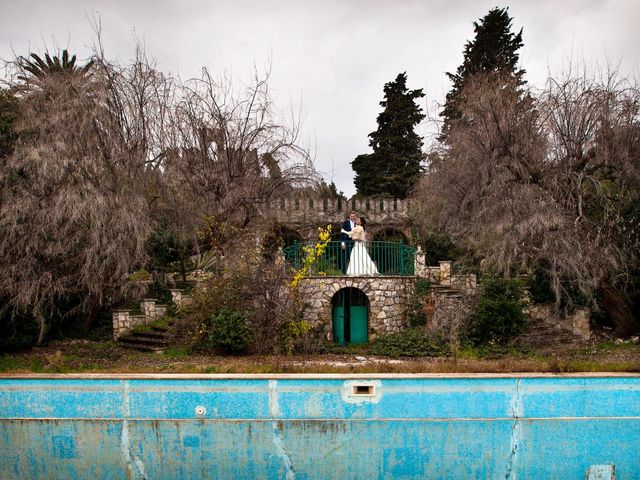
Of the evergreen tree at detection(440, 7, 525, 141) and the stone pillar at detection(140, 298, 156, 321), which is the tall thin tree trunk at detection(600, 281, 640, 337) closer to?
the stone pillar at detection(140, 298, 156, 321)

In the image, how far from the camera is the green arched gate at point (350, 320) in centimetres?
1488

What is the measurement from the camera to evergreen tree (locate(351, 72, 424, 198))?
29156 millimetres

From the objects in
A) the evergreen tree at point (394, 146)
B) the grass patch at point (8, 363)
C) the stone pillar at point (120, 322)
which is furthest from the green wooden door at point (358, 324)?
the evergreen tree at point (394, 146)

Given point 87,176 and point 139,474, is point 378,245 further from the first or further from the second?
point 139,474

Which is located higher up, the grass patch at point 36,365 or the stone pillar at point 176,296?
the stone pillar at point 176,296

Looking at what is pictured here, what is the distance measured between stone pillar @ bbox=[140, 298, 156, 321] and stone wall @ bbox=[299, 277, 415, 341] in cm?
497

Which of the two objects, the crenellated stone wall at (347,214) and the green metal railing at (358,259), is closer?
the green metal railing at (358,259)

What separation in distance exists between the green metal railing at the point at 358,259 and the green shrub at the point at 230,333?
257cm

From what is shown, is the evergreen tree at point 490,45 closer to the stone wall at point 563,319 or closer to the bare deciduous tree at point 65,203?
the stone wall at point 563,319

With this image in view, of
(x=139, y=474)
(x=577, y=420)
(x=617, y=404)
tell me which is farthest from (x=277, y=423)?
(x=617, y=404)

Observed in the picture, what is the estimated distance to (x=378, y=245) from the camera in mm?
15344

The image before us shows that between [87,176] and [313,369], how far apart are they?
26.4 feet

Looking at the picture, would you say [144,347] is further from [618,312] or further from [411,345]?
[618,312]

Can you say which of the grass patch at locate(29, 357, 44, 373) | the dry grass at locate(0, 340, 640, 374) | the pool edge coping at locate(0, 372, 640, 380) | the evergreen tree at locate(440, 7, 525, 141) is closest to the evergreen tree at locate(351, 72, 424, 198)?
the evergreen tree at locate(440, 7, 525, 141)
